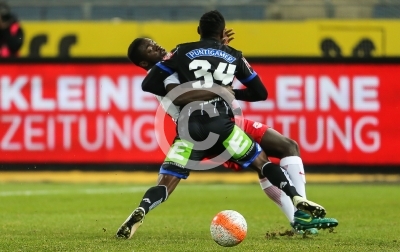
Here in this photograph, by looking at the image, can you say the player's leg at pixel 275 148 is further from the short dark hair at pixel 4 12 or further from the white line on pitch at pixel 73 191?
the short dark hair at pixel 4 12

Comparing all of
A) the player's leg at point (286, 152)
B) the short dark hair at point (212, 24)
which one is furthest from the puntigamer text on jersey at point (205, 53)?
the player's leg at point (286, 152)

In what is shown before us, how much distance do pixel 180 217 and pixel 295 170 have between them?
7.29 ft

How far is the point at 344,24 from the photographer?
18.3 metres

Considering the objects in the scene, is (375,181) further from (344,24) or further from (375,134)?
(344,24)

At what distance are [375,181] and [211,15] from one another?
873 centimetres

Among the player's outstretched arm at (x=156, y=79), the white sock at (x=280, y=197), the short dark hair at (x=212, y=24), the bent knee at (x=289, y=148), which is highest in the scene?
the short dark hair at (x=212, y=24)

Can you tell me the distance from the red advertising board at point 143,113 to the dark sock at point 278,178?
732 centimetres

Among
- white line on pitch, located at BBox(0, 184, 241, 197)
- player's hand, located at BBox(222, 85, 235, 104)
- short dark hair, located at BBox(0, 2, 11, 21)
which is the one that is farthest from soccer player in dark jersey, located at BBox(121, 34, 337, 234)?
short dark hair, located at BBox(0, 2, 11, 21)

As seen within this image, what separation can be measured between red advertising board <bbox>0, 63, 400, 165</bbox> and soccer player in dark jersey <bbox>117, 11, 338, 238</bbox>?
24.0ft

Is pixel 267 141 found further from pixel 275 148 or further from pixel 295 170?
pixel 295 170

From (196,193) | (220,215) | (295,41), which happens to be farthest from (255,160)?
(295,41)

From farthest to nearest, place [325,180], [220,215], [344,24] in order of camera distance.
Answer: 1. [344,24]
2. [325,180]
3. [220,215]

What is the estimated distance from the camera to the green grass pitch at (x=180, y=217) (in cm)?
766

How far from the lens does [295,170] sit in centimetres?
865
